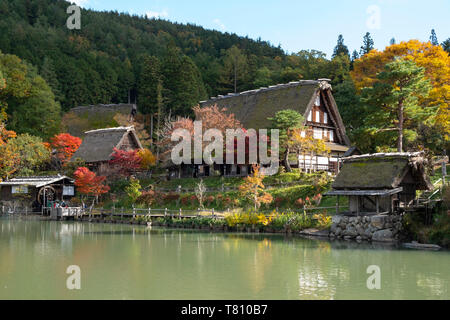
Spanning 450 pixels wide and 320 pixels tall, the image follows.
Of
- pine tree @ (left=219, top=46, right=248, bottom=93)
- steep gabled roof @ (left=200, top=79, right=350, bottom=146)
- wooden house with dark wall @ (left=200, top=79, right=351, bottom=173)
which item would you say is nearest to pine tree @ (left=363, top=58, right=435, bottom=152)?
wooden house with dark wall @ (left=200, top=79, right=351, bottom=173)

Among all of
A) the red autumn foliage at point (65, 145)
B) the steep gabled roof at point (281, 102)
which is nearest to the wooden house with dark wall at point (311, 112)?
the steep gabled roof at point (281, 102)

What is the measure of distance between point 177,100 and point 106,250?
33665 millimetres

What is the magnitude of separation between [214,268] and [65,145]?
3618 centimetres

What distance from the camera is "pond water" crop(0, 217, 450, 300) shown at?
11320 millimetres

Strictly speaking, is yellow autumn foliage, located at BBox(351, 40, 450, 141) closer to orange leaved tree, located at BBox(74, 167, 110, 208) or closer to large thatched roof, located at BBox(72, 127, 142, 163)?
large thatched roof, located at BBox(72, 127, 142, 163)

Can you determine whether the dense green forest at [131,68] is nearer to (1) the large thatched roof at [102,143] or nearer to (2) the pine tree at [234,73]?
(2) the pine tree at [234,73]

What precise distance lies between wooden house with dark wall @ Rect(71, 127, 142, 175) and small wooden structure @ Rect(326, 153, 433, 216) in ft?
84.3

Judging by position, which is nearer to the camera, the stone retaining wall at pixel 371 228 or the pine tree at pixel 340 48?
the stone retaining wall at pixel 371 228

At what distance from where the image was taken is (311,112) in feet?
124

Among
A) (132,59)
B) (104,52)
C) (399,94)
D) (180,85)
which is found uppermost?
(104,52)

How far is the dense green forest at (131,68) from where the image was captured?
49.8m

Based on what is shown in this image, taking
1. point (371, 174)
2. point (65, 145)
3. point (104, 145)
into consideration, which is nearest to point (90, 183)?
point (104, 145)

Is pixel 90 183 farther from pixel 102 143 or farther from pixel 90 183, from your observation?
pixel 102 143

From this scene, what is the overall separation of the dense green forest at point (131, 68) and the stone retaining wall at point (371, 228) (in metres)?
6.61
